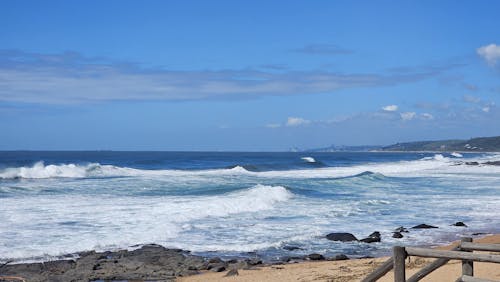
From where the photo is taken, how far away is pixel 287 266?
44.5 feet

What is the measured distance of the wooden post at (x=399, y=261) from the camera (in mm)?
6887

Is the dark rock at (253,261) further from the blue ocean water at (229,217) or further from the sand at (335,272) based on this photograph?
the blue ocean water at (229,217)

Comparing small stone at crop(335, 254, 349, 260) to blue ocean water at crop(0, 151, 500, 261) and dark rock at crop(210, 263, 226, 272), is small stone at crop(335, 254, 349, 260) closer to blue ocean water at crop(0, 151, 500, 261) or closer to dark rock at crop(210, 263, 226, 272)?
blue ocean water at crop(0, 151, 500, 261)

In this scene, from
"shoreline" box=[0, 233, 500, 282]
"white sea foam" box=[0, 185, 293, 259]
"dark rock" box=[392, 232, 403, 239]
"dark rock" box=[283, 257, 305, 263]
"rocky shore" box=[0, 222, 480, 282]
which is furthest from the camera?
"dark rock" box=[392, 232, 403, 239]

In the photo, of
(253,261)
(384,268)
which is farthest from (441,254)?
(253,261)

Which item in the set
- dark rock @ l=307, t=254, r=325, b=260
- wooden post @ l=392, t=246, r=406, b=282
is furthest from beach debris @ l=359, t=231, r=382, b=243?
wooden post @ l=392, t=246, r=406, b=282

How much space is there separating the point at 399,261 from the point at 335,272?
5693 millimetres

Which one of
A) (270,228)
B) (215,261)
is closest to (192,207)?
(270,228)

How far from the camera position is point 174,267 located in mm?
13484

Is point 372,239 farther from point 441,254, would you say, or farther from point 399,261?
point 441,254

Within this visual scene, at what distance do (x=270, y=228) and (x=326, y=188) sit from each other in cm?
1778

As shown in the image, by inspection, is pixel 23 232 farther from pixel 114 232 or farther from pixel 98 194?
pixel 98 194

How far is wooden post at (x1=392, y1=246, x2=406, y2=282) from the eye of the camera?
6.89m

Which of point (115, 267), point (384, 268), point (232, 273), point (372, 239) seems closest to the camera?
point (384, 268)
